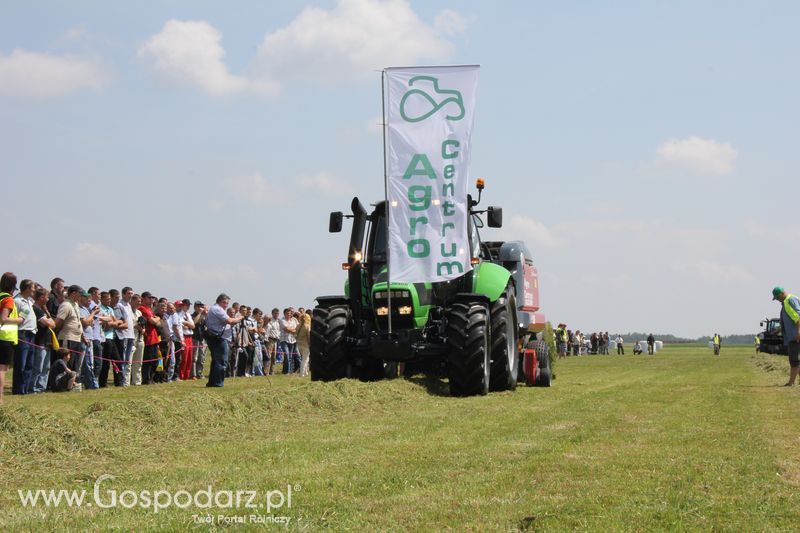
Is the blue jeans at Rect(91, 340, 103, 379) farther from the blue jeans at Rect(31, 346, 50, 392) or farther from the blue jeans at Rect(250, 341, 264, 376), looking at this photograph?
the blue jeans at Rect(250, 341, 264, 376)

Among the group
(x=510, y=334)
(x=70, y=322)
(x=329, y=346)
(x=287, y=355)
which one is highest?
(x=70, y=322)

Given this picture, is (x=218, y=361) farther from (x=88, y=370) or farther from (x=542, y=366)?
(x=542, y=366)

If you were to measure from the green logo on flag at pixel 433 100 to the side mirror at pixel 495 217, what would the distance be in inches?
75.4

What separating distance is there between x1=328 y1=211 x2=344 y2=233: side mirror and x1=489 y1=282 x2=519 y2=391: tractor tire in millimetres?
2708

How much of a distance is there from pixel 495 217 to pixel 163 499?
34.6ft

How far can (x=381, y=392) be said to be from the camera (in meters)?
13.4

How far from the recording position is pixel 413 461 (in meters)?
7.55

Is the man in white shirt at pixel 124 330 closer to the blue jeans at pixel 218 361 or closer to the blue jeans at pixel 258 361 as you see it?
the blue jeans at pixel 218 361

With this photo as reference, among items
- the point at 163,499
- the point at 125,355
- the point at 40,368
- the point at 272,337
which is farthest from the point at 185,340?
the point at 163,499

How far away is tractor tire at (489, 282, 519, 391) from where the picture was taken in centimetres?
1513

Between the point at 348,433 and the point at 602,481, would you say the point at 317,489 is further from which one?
the point at 348,433

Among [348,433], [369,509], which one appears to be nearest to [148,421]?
[348,433]

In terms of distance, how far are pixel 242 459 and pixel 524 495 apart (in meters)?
2.57

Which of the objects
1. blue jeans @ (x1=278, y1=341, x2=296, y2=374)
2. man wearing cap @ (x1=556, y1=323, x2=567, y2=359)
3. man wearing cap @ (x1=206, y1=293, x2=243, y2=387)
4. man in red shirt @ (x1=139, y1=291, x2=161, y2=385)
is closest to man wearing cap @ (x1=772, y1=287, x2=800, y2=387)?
man wearing cap @ (x1=206, y1=293, x2=243, y2=387)
